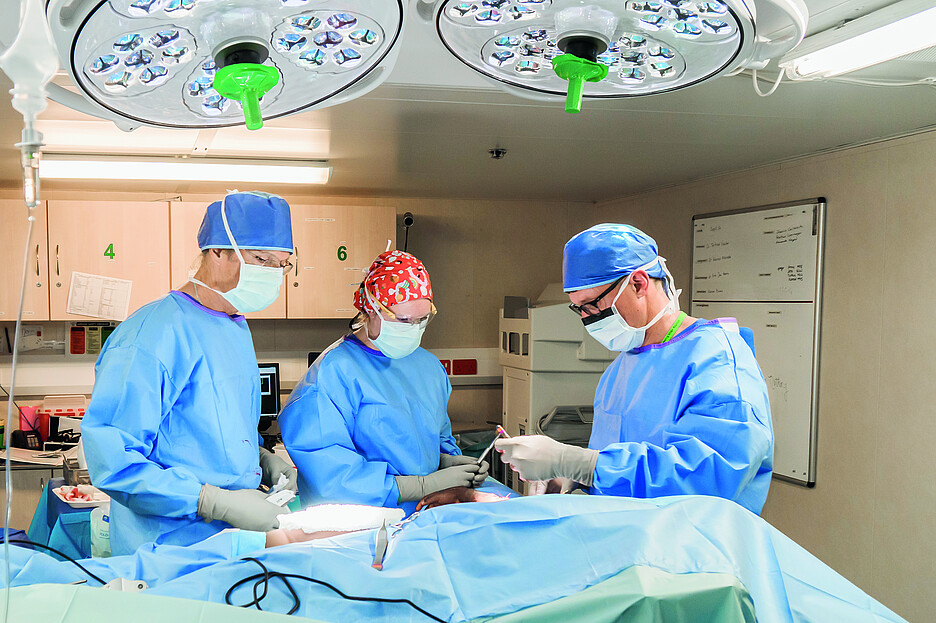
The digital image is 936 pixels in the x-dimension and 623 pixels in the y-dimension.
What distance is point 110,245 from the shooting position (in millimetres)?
4156

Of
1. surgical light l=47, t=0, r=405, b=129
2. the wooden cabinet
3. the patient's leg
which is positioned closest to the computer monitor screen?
the wooden cabinet

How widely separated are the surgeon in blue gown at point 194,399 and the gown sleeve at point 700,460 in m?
0.96

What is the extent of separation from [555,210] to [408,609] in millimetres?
4478

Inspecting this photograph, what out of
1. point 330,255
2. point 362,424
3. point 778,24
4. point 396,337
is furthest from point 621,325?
point 330,255

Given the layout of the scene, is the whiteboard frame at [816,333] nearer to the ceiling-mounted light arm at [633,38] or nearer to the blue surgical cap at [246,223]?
the blue surgical cap at [246,223]

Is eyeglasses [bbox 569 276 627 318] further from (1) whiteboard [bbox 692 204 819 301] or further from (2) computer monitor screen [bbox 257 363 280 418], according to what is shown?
(2) computer monitor screen [bbox 257 363 280 418]

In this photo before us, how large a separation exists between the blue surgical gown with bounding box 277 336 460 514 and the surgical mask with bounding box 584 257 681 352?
0.76m

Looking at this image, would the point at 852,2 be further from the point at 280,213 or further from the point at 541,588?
the point at 280,213

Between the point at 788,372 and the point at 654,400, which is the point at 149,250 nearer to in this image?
the point at 654,400

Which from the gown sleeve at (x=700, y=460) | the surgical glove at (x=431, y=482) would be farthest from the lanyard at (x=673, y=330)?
the surgical glove at (x=431, y=482)

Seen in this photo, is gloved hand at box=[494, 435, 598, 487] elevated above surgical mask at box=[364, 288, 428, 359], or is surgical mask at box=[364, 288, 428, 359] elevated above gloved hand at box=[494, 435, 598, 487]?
surgical mask at box=[364, 288, 428, 359]

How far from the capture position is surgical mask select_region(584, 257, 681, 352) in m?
2.01

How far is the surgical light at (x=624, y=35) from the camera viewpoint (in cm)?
78

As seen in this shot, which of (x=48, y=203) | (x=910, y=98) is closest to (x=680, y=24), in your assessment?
(x=910, y=98)
